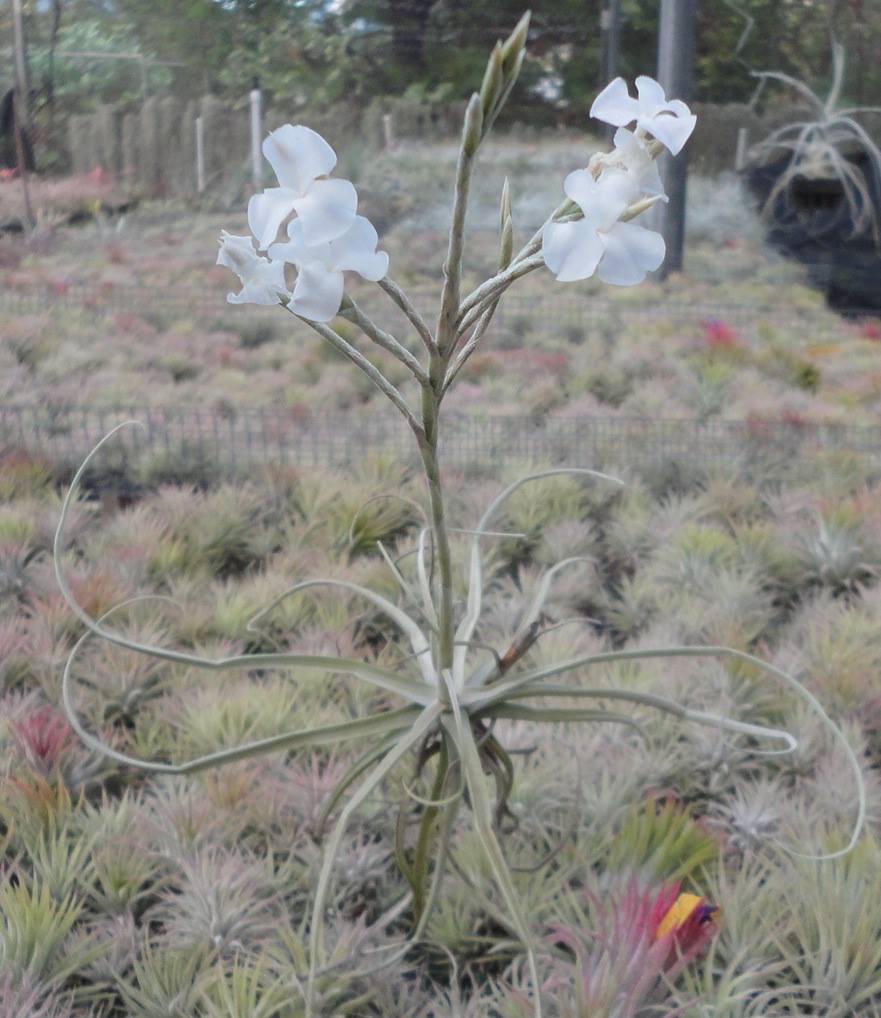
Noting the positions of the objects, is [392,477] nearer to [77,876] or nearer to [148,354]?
[148,354]

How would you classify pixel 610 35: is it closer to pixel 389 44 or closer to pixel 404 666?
pixel 389 44

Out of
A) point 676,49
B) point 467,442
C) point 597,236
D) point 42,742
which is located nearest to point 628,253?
point 597,236

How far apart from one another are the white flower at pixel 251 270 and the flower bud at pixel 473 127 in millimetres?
84

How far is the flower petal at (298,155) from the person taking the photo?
0.31 meters

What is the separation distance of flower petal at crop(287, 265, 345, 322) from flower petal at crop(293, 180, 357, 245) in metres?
0.01

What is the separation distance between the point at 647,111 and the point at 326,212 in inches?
5.1

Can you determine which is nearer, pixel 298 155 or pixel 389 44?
pixel 298 155

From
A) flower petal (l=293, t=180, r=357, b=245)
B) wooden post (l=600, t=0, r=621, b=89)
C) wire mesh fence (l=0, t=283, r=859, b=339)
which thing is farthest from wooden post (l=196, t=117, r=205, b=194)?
flower petal (l=293, t=180, r=357, b=245)

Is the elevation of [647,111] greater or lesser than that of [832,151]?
greater

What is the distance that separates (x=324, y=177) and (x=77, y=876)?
477 millimetres

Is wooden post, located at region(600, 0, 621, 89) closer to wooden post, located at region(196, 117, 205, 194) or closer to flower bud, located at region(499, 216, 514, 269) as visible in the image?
wooden post, located at region(196, 117, 205, 194)

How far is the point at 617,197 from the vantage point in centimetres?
33

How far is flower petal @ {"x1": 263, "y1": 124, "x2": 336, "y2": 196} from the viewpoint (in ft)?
1.02

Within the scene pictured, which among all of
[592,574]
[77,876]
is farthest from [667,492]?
[77,876]
